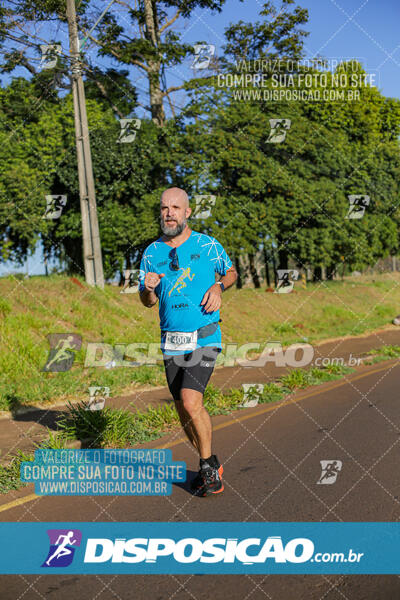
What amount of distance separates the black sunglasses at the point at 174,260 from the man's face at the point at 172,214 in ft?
0.45

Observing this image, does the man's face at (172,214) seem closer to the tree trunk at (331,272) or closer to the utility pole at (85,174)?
the utility pole at (85,174)

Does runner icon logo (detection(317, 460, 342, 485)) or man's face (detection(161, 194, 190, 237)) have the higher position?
man's face (detection(161, 194, 190, 237))

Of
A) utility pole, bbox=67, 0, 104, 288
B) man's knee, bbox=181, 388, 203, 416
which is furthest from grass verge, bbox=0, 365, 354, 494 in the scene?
utility pole, bbox=67, 0, 104, 288

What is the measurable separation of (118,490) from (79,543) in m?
1.18

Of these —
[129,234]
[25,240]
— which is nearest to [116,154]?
[129,234]

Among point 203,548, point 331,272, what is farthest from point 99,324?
point 331,272

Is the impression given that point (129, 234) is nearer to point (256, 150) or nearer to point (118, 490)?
point (256, 150)

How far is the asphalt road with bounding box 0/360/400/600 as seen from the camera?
11.9 feet

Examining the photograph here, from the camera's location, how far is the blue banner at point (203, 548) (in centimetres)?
391

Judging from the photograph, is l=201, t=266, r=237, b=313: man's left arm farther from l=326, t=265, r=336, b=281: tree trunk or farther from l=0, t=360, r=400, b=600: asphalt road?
l=326, t=265, r=336, b=281: tree trunk

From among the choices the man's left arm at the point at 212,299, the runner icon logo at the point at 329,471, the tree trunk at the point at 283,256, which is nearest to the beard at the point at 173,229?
the man's left arm at the point at 212,299

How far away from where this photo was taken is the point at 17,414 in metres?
8.98

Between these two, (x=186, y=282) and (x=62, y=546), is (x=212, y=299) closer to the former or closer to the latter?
(x=186, y=282)

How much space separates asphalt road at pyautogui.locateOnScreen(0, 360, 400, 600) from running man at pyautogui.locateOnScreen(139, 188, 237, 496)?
52cm
